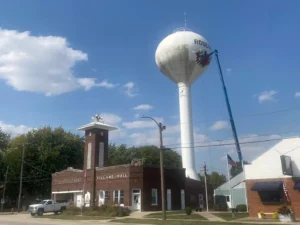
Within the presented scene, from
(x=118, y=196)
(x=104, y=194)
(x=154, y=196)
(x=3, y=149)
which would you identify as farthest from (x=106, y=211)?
(x=3, y=149)

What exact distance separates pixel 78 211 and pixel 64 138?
28949 mm

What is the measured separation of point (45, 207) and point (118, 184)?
9359 mm

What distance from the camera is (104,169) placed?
4616 centimetres

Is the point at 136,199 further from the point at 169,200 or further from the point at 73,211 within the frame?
the point at 73,211

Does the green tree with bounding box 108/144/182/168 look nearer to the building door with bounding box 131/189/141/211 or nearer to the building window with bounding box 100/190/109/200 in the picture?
the building window with bounding box 100/190/109/200

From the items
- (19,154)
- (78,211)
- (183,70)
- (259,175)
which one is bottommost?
(78,211)

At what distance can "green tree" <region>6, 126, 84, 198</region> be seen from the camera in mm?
64312

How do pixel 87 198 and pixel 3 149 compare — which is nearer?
pixel 87 198

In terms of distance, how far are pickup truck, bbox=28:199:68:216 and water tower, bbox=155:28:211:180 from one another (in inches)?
789

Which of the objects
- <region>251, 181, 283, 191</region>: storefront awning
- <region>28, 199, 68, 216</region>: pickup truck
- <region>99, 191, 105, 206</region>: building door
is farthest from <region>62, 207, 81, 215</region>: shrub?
<region>251, 181, 283, 191</region>: storefront awning

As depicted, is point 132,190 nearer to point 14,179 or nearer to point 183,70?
point 183,70

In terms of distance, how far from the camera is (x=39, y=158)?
64.6m

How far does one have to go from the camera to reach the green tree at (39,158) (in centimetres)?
6431

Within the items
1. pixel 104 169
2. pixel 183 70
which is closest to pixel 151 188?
pixel 104 169
